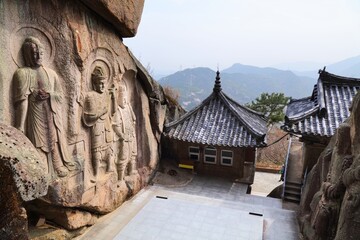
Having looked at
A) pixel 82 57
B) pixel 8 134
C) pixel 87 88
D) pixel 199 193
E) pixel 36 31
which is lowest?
pixel 199 193

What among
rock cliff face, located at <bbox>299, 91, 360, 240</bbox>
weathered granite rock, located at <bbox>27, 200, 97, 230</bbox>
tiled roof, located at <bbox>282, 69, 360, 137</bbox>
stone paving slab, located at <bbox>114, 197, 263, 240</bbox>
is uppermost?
tiled roof, located at <bbox>282, 69, 360, 137</bbox>

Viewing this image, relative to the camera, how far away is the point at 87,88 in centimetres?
813

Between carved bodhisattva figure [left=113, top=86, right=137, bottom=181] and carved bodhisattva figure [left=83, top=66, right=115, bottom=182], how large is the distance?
0.44m

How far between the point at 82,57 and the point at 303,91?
153679 mm

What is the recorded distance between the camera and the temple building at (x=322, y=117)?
10.4m

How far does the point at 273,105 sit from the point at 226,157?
41.2 ft

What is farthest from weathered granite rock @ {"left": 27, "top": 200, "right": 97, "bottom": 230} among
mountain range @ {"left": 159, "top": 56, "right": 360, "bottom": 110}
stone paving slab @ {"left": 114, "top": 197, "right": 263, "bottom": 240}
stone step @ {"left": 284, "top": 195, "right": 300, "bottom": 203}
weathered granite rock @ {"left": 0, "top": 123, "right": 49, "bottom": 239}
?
mountain range @ {"left": 159, "top": 56, "right": 360, "bottom": 110}

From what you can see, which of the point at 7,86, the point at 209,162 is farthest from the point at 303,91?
the point at 7,86

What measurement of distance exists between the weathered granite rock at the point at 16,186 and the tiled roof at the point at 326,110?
896cm

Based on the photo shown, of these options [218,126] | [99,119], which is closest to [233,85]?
[218,126]

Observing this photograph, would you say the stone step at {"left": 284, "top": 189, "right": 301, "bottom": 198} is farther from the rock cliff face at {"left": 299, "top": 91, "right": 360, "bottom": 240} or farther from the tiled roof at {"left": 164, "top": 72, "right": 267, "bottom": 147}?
the rock cliff face at {"left": 299, "top": 91, "right": 360, "bottom": 240}

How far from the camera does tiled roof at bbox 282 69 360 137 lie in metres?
10.4

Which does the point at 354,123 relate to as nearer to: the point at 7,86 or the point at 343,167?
the point at 343,167

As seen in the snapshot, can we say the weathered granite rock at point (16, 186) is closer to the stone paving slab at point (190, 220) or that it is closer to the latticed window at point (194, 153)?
the stone paving slab at point (190, 220)
